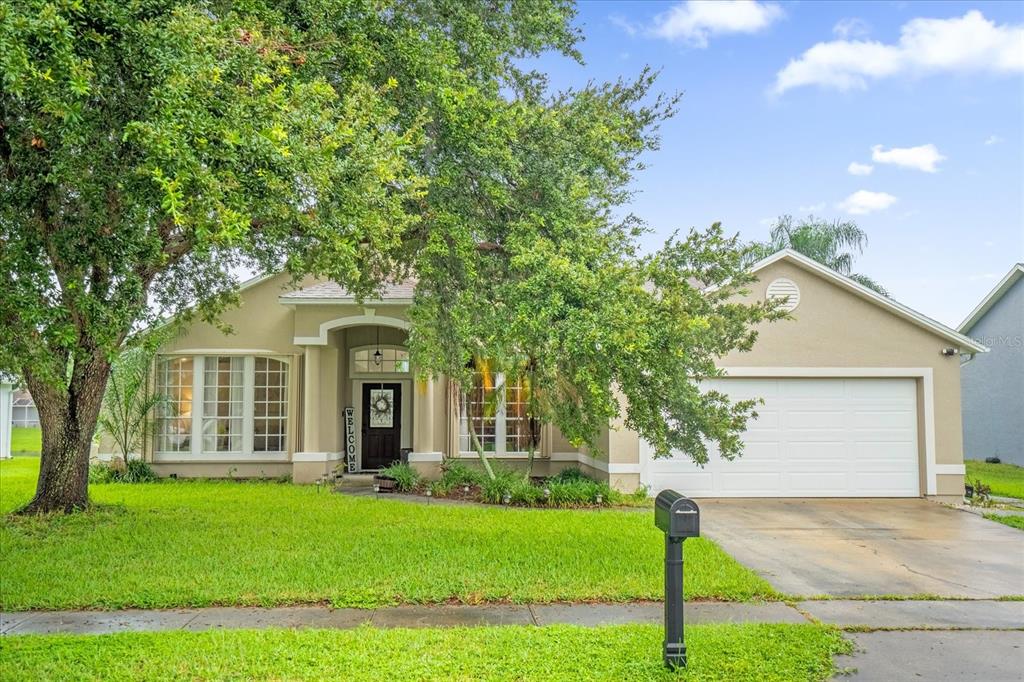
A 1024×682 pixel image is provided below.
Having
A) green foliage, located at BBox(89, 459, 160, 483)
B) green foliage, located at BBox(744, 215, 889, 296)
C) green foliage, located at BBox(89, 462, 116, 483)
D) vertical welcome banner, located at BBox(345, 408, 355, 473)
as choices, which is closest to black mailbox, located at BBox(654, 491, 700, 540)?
vertical welcome banner, located at BBox(345, 408, 355, 473)

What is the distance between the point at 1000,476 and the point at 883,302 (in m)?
8.38

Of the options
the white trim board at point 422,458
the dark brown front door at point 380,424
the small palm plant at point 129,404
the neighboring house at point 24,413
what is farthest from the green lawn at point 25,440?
the white trim board at point 422,458

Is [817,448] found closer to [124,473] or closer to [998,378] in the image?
[998,378]

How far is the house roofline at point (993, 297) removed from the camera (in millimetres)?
19923

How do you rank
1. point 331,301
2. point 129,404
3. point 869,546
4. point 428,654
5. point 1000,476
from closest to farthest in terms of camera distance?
point 428,654 < point 869,546 < point 331,301 < point 129,404 < point 1000,476

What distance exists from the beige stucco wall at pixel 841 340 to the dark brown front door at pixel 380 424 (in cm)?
772

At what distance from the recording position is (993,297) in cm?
2134

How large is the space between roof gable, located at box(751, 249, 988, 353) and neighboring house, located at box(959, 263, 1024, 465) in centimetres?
890

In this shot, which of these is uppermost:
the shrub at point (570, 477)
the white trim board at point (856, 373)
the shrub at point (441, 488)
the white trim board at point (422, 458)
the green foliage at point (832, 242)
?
the green foliage at point (832, 242)

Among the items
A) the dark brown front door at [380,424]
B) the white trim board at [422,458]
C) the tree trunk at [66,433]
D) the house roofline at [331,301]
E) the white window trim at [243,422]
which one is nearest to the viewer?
the tree trunk at [66,433]

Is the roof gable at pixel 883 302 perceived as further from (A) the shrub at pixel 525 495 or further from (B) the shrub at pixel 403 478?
(B) the shrub at pixel 403 478

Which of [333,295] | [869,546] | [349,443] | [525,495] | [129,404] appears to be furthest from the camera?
[349,443]

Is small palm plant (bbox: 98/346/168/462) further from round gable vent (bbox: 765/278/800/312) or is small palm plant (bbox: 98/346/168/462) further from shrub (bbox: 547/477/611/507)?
round gable vent (bbox: 765/278/800/312)

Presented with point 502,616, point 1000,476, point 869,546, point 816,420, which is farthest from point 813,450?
point 502,616
